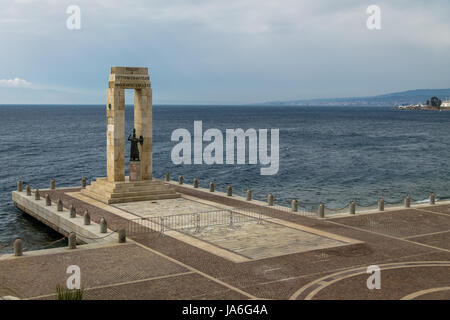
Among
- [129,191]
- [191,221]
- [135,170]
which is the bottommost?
[191,221]

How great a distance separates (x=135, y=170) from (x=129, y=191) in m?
1.94

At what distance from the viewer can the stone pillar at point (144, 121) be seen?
4066cm

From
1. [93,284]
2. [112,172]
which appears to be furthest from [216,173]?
[93,284]

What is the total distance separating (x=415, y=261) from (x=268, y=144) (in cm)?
A: 8809

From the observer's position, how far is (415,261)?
24.5 m

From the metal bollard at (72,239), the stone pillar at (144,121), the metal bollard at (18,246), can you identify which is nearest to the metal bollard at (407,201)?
the stone pillar at (144,121)

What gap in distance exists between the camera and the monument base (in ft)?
126

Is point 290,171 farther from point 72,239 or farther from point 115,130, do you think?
point 72,239

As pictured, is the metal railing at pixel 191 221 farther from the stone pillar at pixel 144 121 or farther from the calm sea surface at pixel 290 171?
the stone pillar at pixel 144 121

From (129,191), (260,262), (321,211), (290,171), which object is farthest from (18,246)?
(290,171)

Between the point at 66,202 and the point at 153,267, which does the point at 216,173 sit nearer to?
the point at 66,202

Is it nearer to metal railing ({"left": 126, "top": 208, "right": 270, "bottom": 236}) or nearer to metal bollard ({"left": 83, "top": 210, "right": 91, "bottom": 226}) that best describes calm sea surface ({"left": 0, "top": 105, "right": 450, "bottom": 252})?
metal bollard ({"left": 83, "top": 210, "right": 91, "bottom": 226})

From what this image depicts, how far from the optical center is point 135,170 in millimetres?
40250
